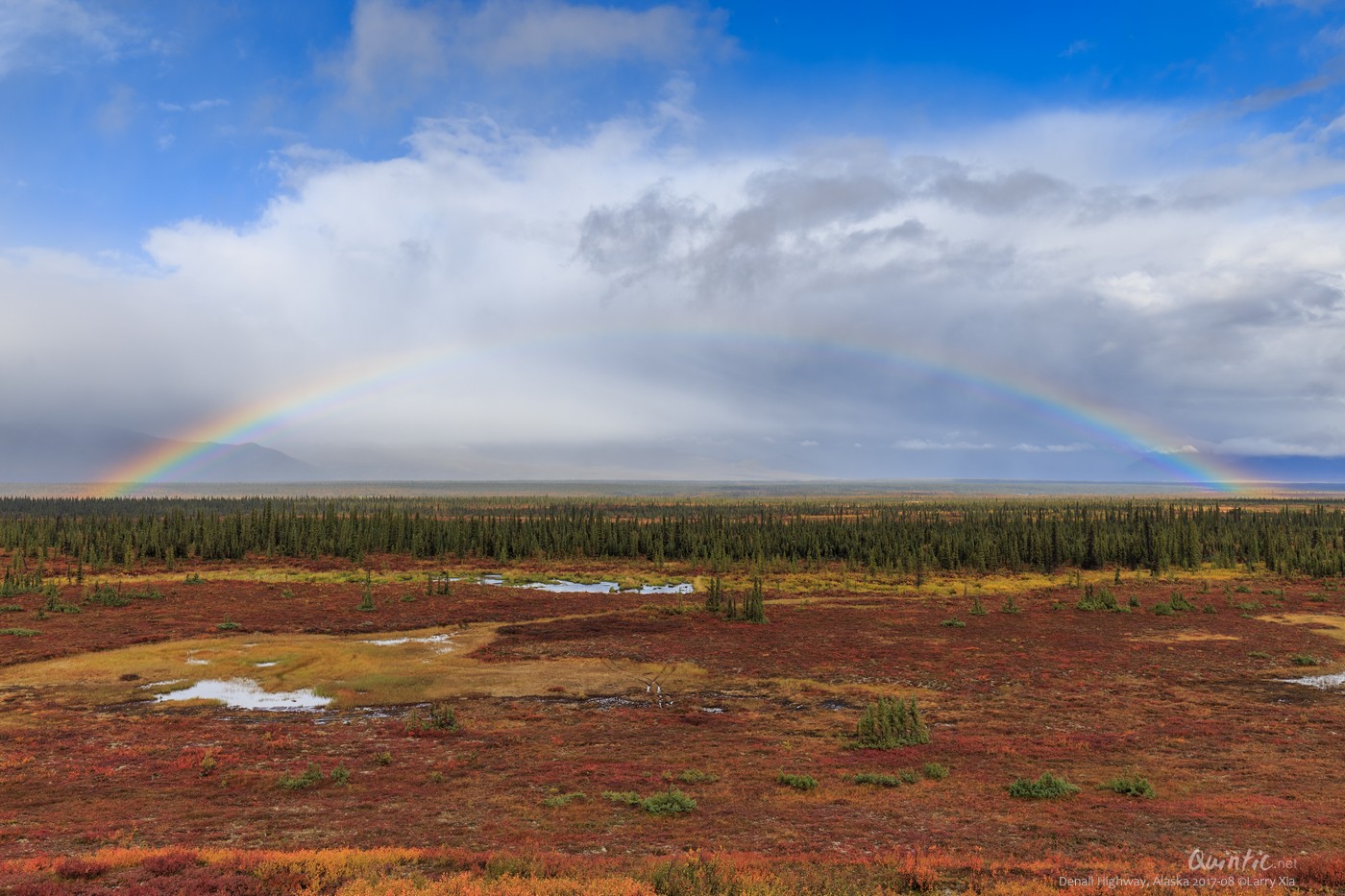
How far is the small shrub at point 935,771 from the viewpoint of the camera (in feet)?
72.9

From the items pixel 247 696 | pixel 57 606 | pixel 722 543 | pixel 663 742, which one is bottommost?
pixel 722 543

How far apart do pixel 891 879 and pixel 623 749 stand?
14257mm

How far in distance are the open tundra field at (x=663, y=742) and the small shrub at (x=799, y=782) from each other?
87 mm

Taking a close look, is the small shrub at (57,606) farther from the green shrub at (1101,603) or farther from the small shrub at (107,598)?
the green shrub at (1101,603)

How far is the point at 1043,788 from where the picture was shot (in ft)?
66.3

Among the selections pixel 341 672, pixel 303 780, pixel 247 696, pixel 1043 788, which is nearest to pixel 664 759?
pixel 303 780

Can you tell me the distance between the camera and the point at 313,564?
Answer: 340 feet

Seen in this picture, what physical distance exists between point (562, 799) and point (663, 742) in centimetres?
778

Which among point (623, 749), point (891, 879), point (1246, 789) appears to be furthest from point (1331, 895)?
point (623, 749)

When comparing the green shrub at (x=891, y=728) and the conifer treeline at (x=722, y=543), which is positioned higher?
the green shrub at (x=891, y=728)

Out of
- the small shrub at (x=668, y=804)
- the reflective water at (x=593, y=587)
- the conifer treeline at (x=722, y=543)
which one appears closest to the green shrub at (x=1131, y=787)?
the small shrub at (x=668, y=804)

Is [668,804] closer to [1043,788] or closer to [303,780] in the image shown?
[1043,788]

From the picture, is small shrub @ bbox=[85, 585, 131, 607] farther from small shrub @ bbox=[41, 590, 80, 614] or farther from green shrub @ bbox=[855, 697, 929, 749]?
green shrub @ bbox=[855, 697, 929, 749]

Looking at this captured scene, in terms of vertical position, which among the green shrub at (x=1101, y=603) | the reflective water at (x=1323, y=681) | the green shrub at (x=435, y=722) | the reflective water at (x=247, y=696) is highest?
the green shrub at (x=435, y=722)
